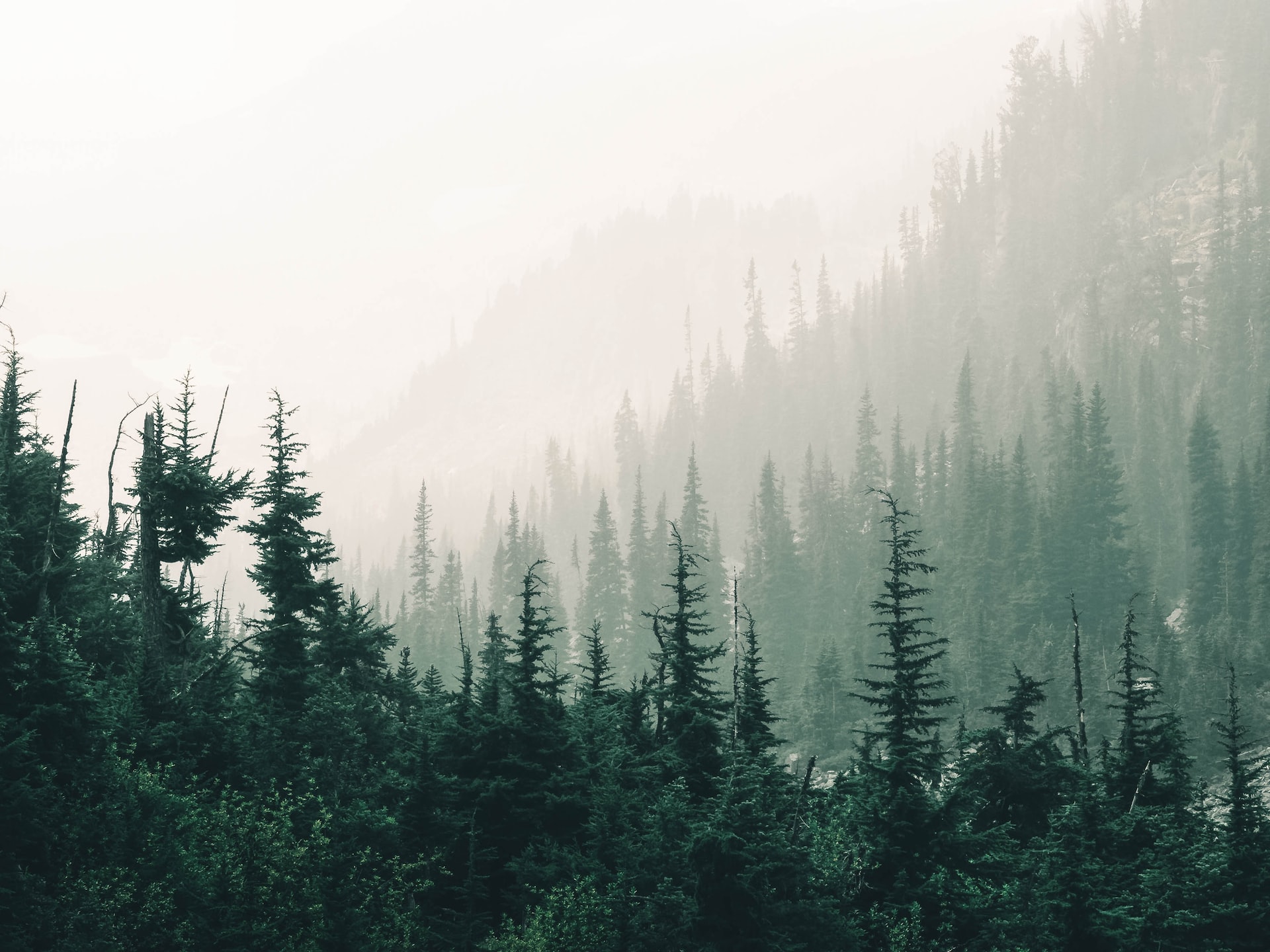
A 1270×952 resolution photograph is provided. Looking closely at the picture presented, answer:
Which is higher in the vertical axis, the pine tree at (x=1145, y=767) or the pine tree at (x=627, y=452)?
the pine tree at (x=627, y=452)

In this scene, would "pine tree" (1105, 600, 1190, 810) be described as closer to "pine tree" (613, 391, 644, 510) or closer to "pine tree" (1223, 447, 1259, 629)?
"pine tree" (1223, 447, 1259, 629)

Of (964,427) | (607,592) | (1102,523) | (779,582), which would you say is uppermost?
(964,427)

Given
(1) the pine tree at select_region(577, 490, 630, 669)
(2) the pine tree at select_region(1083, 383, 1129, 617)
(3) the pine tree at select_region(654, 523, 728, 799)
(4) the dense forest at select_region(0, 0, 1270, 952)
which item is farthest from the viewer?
(1) the pine tree at select_region(577, 490, 630, 669)

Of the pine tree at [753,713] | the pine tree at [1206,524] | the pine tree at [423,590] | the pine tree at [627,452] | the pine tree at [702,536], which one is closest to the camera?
the pine tree at [753,713]

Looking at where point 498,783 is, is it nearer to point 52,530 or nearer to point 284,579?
point 284,579

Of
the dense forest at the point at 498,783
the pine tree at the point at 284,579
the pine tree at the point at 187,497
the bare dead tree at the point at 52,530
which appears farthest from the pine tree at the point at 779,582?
the bare dead tree at the point at 52,530

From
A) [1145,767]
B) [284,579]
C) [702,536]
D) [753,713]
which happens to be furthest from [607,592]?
[284,579]

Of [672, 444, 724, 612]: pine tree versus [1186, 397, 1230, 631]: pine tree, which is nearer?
[1186, 397, 1230, 631]: pine tree

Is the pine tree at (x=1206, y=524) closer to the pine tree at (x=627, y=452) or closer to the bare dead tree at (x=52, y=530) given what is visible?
the bare dead tree at (x=52, y=530)

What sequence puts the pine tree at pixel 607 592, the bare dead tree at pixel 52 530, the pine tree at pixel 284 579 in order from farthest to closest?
the pine tree at pixel 607 592, the pine tree at pixel 284 579, the bare dead tree at pixel 52 530

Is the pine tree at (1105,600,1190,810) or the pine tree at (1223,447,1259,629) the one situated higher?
the pine tree at (1223,447,1259,629)

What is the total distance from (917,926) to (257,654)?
69.8 feet

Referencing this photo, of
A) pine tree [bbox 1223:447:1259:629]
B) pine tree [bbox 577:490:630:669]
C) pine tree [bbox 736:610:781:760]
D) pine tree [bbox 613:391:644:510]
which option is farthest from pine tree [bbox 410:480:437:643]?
pine tree [bbox 736:610:781:760]

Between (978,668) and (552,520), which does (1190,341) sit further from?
(552,520)
